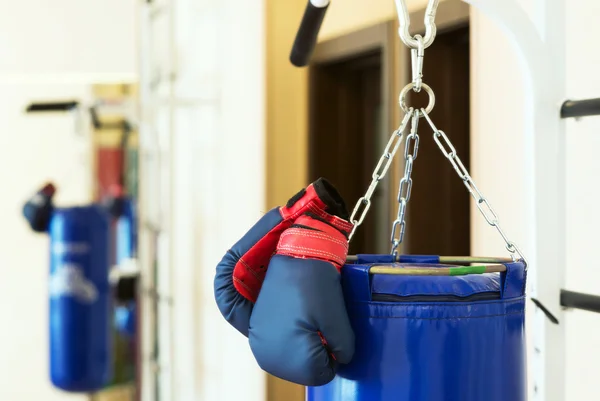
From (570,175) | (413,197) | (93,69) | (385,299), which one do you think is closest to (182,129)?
(93,69)

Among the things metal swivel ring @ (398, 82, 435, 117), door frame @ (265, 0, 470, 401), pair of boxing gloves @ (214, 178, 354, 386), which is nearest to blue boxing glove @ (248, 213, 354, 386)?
pair of boxing gloves @ (214, 178, 354, 386)

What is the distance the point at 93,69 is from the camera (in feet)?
14.4

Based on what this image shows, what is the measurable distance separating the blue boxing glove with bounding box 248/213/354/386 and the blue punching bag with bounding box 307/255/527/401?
0.04m

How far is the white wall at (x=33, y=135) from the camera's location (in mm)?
4336

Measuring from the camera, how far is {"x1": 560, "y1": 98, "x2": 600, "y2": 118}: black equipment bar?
3.97ft

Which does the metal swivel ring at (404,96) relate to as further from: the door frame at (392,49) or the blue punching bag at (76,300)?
the blue punching bag at (76,300)

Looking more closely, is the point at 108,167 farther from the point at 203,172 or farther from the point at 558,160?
the point at 558,160

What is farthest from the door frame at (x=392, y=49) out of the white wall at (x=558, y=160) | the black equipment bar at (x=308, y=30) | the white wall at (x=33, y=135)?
the white wall at (x=33, y=135)

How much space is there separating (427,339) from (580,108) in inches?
22.6

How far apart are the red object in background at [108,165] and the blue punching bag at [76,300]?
91 cm

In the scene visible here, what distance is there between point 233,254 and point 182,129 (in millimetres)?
3042

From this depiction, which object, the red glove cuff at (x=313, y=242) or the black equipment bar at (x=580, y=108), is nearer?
the red glove cuff at (x=313, y=242)

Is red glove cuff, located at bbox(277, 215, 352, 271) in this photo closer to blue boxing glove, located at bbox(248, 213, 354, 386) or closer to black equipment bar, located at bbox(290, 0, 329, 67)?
blue boxing glove, located at bbox(248, 213, 354, 386)

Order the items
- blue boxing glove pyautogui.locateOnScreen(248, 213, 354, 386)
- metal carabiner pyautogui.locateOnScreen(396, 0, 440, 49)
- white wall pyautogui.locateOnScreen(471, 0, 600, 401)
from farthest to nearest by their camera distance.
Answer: white wall pyautogui.locateOnScreen(471, 0, 600, 401) < metal carabiner pyautogui.locateOnScreen(396, 0, 440, 49) < blue boxing glove pyautogui.locateOnScreen(248, 213, 354, 386)
